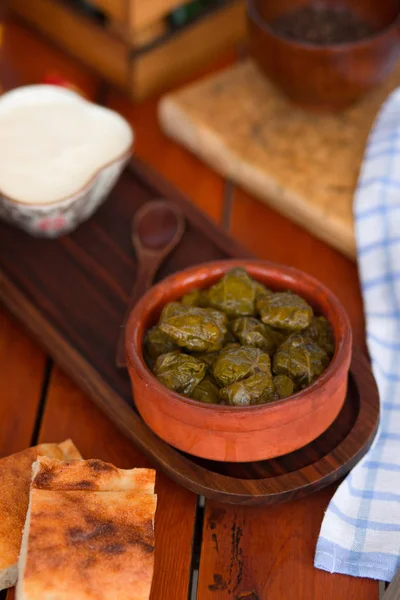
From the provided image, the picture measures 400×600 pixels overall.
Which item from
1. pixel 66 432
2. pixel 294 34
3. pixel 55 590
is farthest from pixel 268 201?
pixel 55 590

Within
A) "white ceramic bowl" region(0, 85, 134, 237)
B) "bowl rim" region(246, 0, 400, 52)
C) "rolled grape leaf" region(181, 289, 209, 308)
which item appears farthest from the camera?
"bowl rim" region(246, 0, 400, 52)

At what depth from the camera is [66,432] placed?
3.41ft

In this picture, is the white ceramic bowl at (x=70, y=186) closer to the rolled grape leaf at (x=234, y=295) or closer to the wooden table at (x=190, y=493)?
the wooden table at (x=190, y=493)

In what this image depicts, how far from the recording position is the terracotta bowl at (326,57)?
131cm

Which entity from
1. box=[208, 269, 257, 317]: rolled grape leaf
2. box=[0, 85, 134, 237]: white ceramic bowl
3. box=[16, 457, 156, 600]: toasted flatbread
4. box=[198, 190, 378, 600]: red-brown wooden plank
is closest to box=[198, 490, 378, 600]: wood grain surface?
box=[198, 190, 378, 600]: red-brown wooden plank

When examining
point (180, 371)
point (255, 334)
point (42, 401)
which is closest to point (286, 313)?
point (255, 334)

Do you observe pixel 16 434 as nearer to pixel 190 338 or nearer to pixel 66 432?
pixel 66 432

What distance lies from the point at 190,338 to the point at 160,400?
0.08m

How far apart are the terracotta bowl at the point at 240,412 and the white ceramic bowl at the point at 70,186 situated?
24 cm

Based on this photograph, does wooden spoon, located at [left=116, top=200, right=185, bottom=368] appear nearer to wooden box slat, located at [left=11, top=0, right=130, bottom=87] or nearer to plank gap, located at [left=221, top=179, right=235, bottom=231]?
plank gap, located at [left=221, top=179, right=235, bottom=231]

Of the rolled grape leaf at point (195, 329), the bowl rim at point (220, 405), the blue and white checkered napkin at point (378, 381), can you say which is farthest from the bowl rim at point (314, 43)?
the rolled grape leaf at point (195, 329)

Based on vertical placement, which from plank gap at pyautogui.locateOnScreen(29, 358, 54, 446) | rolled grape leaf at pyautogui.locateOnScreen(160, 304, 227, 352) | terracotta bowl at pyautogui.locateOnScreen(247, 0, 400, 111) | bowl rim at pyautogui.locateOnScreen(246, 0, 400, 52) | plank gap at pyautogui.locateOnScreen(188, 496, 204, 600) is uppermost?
bowl rim at pyautogui.locateOnScreen(246, 0, 400, 52)

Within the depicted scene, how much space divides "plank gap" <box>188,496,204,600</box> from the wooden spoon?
1.08 ft

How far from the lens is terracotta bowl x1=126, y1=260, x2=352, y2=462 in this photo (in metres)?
0.86
